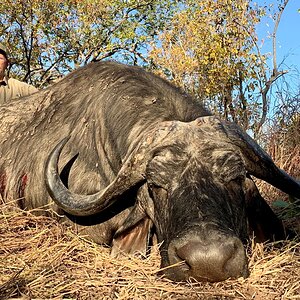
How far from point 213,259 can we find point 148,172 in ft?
3.09

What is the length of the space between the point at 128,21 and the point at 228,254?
2161 cm

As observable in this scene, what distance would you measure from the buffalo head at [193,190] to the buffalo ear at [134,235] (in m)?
0.02

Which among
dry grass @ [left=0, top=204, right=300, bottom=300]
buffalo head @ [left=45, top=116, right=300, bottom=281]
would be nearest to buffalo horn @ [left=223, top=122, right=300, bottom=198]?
buffalo head @ [left=45, top=116, right=300, bottom=281]

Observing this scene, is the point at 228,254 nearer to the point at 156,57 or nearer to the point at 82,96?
the point at 82,96

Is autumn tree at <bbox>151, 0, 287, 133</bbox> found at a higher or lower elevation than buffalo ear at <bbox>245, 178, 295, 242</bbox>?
higher

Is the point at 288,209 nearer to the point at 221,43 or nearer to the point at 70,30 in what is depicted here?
the point at 221,43

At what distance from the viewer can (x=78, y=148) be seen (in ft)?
15.5

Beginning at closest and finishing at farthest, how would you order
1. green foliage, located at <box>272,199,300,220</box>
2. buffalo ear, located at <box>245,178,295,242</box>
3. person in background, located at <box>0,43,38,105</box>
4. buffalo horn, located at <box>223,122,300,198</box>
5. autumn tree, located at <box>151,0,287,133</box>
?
1. buffalo horn, located at <box>223,122,300,198</box>
2. buffalo ear, located at <box>245,178,295,242</box>
3. green foliage, located at <box>272,199,300,220</box>
4. person in background, located at <box>0,43,38,105</box>
5. autumn tree, located at <box>151,0,287,133</box>

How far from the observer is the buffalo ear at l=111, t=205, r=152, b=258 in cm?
369

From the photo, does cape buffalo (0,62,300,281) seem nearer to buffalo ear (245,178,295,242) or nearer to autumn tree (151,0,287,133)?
buffalo ear (245,178,295,242)

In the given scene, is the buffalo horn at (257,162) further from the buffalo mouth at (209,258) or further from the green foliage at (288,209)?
Answer: the green foliage at (288,209)

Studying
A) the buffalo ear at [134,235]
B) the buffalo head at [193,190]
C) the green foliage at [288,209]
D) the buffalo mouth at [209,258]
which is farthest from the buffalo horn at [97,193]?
the green foliage at [288,209]

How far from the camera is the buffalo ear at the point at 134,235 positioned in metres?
3.69

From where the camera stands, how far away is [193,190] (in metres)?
3.17
